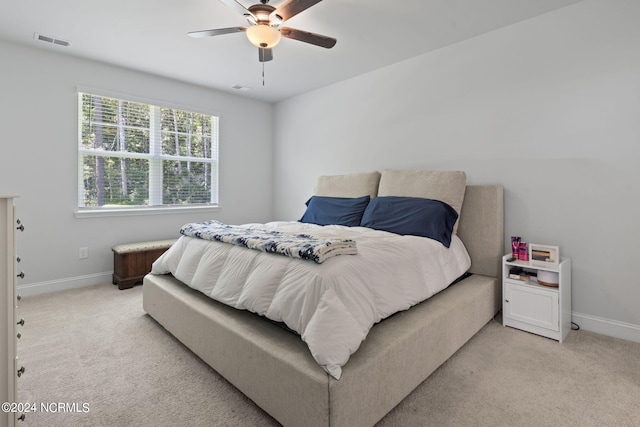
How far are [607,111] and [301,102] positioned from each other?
348 cm

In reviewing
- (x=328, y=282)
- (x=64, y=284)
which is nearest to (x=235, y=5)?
(x=328, y=282)

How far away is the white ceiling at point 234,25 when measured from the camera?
95.0 inches

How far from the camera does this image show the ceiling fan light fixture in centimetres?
215

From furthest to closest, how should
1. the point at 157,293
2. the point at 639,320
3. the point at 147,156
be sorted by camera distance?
the point at 147,156, the point at 157,293, the point at 639,320

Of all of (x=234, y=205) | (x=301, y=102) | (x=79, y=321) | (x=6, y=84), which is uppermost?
(x=301, y=102)

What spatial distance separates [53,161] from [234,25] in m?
2.37

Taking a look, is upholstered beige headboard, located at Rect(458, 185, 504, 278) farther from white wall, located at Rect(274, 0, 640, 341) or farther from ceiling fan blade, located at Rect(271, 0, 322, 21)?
ceiling fan blade, located at Rect(271, 0, 322, 21)

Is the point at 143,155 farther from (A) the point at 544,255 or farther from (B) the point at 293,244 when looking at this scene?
(A) the point at 544,255

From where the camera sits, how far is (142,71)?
12.3 feet

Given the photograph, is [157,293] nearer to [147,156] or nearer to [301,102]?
[147,156]

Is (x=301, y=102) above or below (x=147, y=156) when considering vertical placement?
above

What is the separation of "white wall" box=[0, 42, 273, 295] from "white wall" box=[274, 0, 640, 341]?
3175 millimetres

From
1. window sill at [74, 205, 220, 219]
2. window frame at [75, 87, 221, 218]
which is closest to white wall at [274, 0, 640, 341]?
window frame at [75, 87, 221, 218]

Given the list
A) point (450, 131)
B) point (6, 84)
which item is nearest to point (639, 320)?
point (450, 131)
